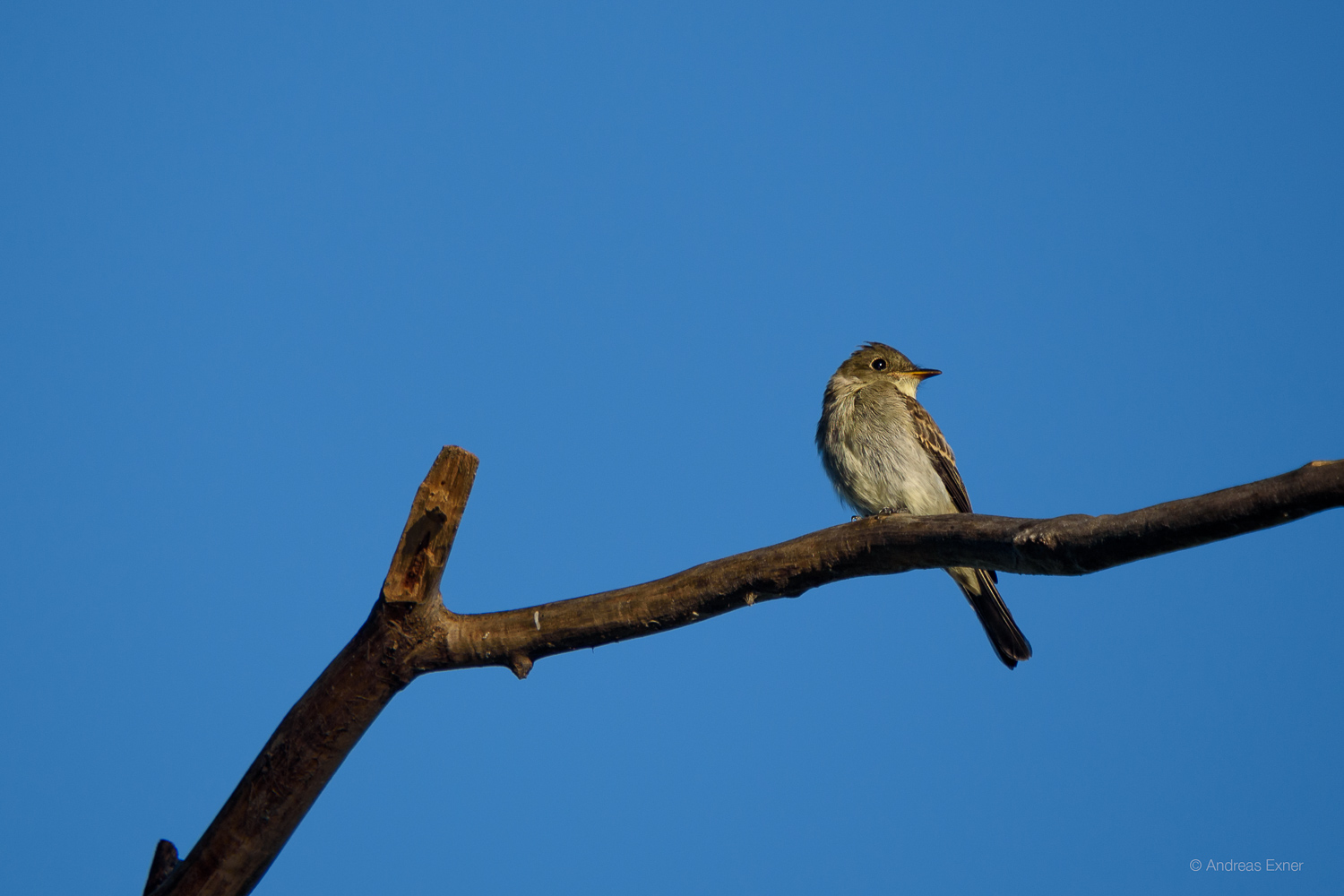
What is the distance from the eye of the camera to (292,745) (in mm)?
5445

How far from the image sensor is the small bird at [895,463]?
7.61 meters

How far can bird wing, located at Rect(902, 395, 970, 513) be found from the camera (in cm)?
832

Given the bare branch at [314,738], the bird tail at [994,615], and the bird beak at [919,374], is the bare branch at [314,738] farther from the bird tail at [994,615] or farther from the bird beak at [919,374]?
the bird beak at [919,374]

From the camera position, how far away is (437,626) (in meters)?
5.51

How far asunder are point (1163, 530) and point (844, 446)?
169 inches

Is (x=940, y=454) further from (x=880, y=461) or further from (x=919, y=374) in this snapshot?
(x=919, y=374)

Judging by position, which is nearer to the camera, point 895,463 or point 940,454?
point 895,463

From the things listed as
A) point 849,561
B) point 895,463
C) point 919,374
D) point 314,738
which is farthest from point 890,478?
point 314,738

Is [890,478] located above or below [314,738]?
above

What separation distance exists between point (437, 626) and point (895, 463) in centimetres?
396

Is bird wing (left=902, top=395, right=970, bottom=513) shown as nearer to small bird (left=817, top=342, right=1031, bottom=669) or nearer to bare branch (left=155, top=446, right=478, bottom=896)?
small bird (left=817, top=342, right=1031, bottom=669)

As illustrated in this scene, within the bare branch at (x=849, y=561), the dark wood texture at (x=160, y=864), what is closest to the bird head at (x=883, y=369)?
the bare branch at (x=849, y=561)

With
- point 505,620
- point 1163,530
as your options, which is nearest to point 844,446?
point 505,620

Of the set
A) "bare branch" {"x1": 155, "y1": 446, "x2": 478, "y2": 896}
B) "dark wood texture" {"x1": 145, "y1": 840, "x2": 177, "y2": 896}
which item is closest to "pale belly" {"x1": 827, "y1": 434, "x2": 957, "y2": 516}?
"bare branch" {"x1": 155, "y1": 446, "x2": 478, "y2": 896}
